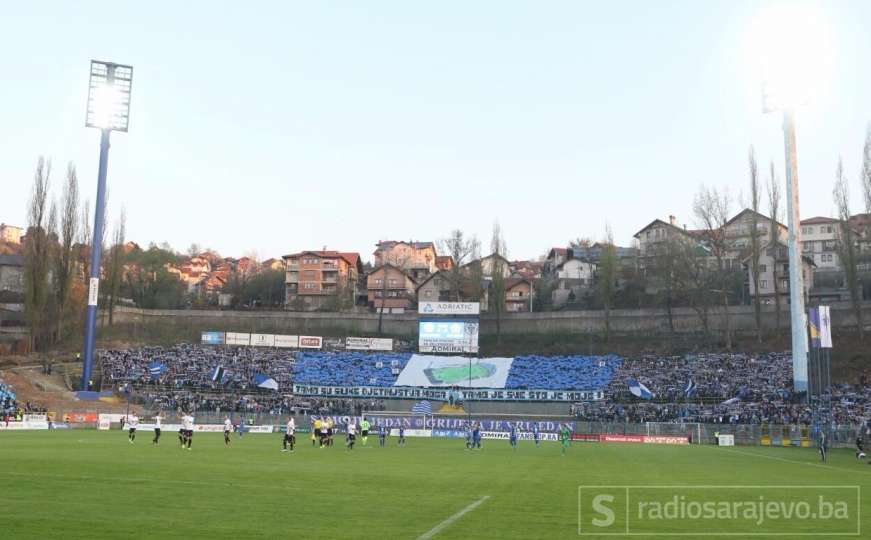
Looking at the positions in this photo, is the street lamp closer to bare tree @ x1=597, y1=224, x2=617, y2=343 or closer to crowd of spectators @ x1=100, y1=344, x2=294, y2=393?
crowd of spectators @ x1=100, y1=344, x2=294, y2=393

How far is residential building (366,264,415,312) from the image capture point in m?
126

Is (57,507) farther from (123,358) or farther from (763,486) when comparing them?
(123,358)

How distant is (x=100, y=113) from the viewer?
2832 inches

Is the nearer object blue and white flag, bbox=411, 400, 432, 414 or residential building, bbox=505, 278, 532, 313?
blue and white flag, bbox=411, 400, 432, 414

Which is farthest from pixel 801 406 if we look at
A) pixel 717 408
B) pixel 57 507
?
pixel 57 507

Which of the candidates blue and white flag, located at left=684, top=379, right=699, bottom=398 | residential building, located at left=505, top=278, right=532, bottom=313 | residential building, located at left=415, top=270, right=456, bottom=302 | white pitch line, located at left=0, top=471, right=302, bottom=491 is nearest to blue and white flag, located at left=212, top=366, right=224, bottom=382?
residential building, located at left=415, top=270, right=456, bottom=302

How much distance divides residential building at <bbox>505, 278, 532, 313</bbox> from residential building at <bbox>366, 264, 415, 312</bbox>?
15.8 metres

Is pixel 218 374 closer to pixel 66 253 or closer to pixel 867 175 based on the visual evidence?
pixel 66 253

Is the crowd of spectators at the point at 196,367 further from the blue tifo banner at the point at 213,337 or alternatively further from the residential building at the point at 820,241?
the residential building at the point at 820,241

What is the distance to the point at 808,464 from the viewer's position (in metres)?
36.4

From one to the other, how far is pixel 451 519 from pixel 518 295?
362 ft

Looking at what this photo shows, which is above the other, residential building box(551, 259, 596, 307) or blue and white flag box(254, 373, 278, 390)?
residential building box(551, 259, 596, 307)

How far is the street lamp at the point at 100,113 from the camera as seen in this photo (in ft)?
234

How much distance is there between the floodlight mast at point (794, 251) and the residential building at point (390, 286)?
241 ft
